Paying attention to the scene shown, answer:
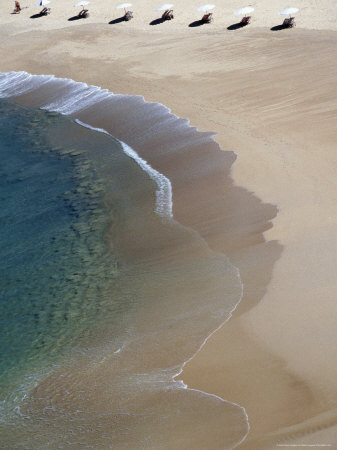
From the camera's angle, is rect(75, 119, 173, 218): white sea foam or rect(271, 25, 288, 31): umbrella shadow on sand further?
rect(271, 25, 288, 31): umbrella shadow on sand

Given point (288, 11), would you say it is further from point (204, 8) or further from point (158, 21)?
point (158, 21)

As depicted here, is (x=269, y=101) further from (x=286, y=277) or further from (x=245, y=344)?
(x=245, y=344)

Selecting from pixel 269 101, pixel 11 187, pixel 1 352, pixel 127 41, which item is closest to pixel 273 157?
pixel 269 101

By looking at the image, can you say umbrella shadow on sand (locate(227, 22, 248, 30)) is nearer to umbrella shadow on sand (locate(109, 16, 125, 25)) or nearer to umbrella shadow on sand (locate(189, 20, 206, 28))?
umbrella shadow on sand (locate(189, 20, 206, 28))

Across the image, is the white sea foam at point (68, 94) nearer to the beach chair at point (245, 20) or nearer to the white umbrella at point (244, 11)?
the beach chair at point (245, 20)

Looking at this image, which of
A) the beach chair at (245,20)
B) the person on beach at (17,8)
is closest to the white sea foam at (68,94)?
the beach chair at (245,20)

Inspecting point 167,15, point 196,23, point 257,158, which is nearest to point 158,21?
point 167,15

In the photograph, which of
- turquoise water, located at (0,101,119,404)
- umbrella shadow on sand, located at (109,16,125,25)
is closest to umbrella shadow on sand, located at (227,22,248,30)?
umbrella shadow on sand, located at (109,16,125,25)
